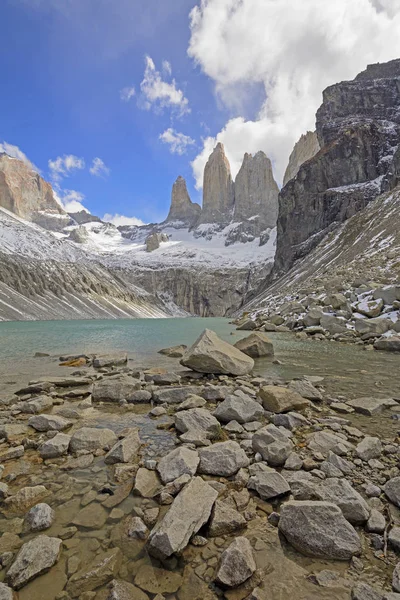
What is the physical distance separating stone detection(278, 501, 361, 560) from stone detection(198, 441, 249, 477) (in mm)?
1309

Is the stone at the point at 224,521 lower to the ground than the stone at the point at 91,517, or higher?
higher

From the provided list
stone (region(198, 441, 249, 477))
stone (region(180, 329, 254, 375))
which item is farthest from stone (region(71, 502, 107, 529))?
stone (region(180, 329, 254, 375))

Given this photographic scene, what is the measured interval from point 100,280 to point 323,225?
11431 cm

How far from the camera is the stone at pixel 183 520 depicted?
132 inches

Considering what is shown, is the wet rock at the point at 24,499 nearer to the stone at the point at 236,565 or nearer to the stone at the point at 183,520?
the stone at the point at 183,520

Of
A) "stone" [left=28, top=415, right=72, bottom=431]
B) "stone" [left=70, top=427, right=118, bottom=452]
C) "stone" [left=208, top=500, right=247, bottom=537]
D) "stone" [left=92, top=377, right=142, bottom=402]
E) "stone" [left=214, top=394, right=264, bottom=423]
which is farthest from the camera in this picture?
"stone" [left=92, top=377, right=142, bottom=402]

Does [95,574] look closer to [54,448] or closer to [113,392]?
[54,448]

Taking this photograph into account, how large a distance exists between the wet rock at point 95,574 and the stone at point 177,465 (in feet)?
4.69

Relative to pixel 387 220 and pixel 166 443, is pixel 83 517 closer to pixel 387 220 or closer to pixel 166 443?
pixel 166 443

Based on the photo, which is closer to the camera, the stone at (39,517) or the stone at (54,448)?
the stone at (39,517)

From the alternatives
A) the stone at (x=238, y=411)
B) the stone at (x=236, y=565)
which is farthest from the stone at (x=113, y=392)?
the stone at (x=236, y=565)

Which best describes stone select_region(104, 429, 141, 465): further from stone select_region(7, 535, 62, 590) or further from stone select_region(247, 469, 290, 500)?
stone select_region(247, 469, 290, 500)

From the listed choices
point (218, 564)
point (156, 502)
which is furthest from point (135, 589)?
point (156, 502)

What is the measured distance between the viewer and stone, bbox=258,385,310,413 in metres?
7.99
